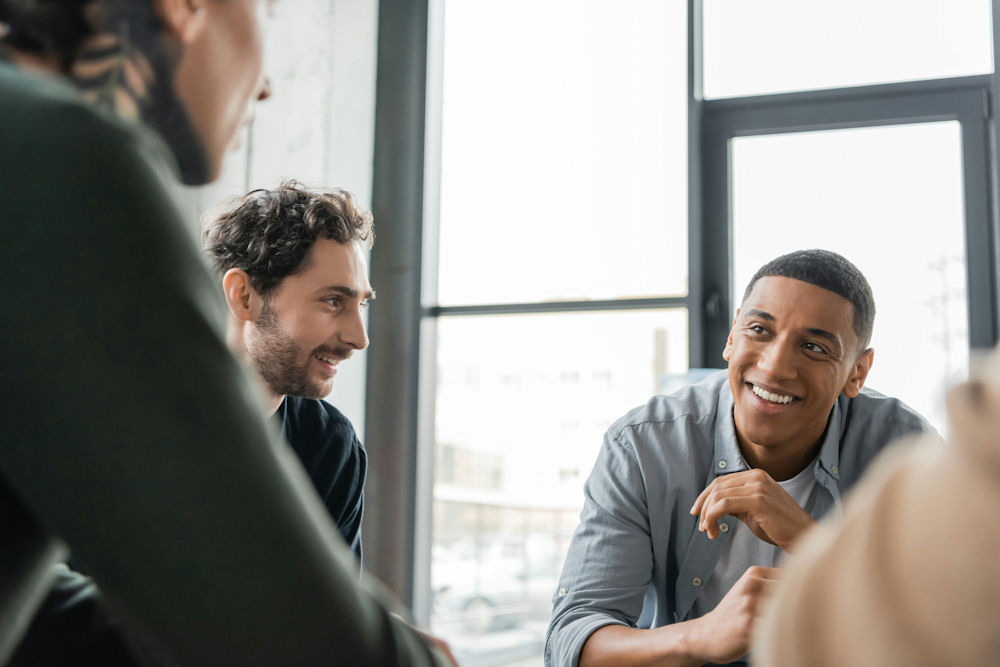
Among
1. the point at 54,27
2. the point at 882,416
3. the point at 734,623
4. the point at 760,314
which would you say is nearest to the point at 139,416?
the point at 54,27

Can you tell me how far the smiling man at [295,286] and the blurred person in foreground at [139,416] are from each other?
5.19 ft

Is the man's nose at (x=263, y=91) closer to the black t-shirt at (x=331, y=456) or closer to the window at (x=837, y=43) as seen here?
the black t-shirt at (x=331, y=456)

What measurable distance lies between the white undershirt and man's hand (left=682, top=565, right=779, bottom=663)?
0.37m

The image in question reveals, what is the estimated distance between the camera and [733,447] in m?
1.76

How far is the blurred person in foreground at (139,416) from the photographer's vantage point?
1.11ft

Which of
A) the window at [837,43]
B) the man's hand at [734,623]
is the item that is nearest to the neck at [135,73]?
the man's hand at [734,623]

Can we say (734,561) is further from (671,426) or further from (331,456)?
(331,456)

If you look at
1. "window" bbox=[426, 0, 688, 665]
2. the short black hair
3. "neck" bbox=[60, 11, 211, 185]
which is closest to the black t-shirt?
the short black hair

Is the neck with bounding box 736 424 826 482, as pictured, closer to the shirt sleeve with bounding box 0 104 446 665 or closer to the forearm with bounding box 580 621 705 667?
the forearm with bounding box 580 621 705 667

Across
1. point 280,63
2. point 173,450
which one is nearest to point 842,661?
point 173,450

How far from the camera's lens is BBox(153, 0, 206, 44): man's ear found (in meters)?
0.45

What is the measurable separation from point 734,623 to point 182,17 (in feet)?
3.57

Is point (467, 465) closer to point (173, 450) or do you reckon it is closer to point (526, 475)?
point (526, 475)

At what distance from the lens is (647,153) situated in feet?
10.7
